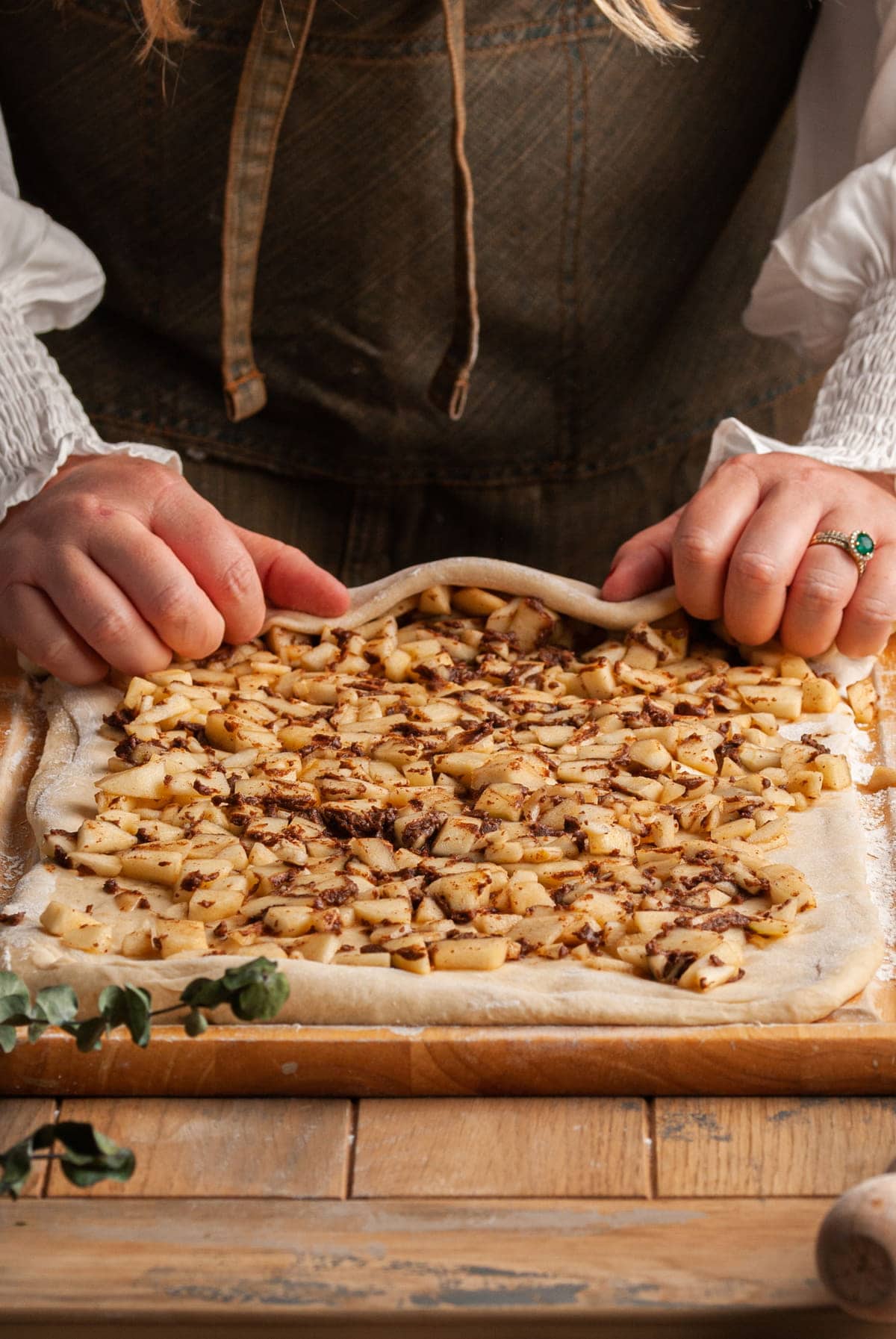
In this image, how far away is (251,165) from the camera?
1191 millimetres

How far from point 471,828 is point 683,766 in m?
0.16

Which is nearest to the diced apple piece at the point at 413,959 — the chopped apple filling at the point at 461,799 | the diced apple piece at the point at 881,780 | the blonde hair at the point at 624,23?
the chopped apple filling at the point at 461,799

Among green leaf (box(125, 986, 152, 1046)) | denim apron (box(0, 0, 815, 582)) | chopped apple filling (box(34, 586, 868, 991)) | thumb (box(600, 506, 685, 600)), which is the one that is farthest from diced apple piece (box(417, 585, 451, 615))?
green leaf (box(125, 986, 152, 1046))

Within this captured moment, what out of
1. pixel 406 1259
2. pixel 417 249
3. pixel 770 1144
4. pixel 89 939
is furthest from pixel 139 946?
pixel 417 249

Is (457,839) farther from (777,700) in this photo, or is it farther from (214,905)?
(777,700)

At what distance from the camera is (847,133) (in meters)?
1.40

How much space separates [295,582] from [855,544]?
41 centimetres

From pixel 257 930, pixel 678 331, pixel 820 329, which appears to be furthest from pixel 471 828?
pixel 678 331

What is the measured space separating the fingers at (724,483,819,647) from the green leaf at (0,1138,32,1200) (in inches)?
24.4

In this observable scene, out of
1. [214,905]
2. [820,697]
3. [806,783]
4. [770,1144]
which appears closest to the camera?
[770,1144]

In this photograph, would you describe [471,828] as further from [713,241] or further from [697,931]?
[713,241]

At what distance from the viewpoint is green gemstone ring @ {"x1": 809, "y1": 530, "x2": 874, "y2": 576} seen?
1.04m

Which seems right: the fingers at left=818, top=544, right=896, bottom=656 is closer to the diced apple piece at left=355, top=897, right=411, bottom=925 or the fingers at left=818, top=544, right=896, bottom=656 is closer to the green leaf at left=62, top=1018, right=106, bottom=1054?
the diced apple piece at left=355, top=897, right=411, bottom=925

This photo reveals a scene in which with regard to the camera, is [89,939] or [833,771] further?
[833,771]
